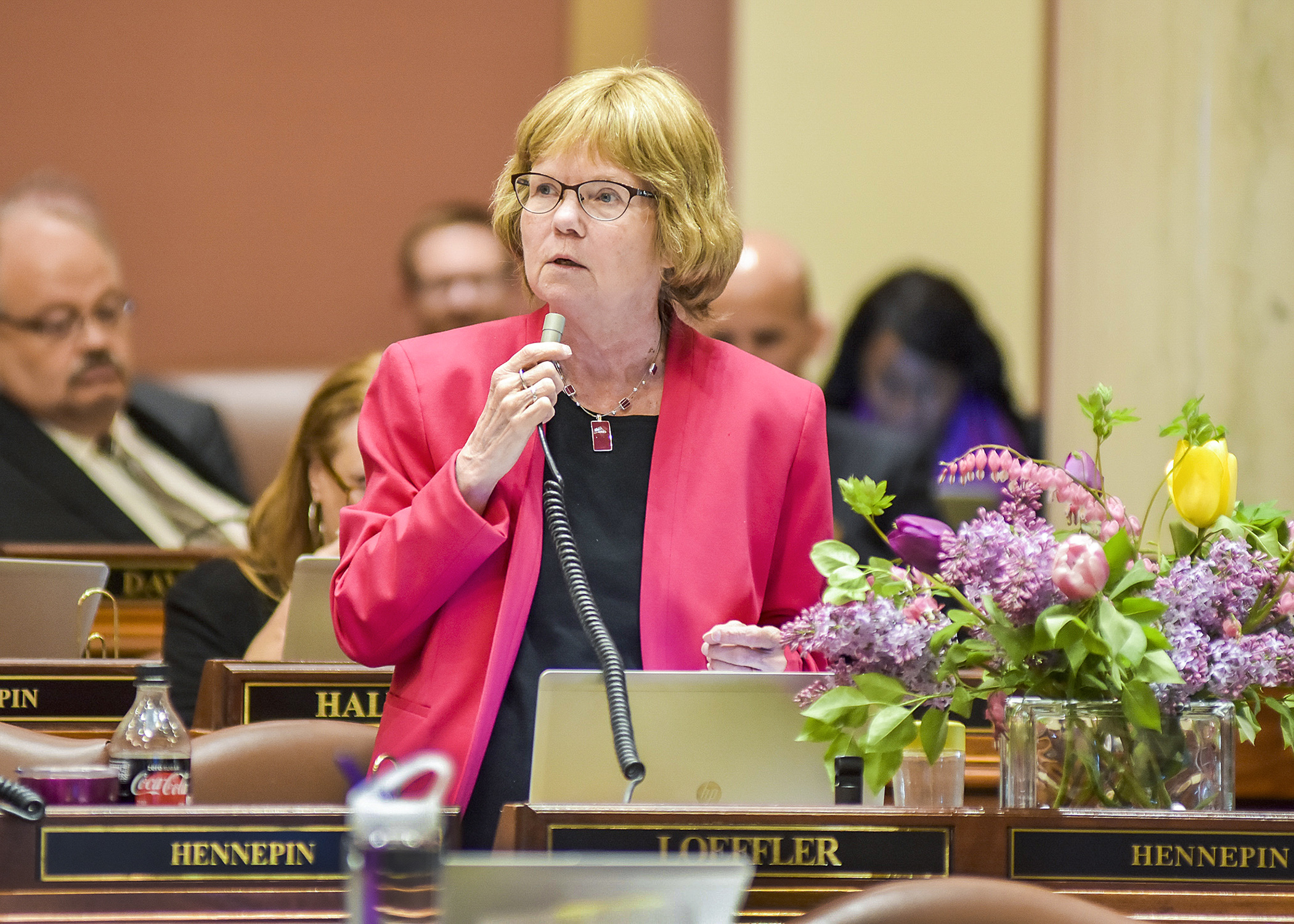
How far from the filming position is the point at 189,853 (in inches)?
50.7

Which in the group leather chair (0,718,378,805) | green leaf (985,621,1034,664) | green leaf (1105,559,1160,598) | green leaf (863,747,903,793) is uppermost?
green leaf (1105,559,1160,598)

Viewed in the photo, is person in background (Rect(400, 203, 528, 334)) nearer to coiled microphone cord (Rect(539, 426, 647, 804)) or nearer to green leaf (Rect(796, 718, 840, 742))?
coiled microphone cord (Rect(539, 426, 647, 804))

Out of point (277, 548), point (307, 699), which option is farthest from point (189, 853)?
point (277, 548)

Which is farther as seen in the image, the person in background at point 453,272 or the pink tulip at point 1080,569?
the person in background at point 453,272

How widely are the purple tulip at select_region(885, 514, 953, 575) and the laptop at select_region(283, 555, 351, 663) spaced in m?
1.14

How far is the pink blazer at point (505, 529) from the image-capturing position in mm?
1696

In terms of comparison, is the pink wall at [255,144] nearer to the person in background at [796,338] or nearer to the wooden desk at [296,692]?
the person in background at [796,338]

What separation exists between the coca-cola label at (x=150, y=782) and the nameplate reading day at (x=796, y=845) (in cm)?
42

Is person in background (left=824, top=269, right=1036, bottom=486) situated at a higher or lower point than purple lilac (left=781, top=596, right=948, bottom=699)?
higher

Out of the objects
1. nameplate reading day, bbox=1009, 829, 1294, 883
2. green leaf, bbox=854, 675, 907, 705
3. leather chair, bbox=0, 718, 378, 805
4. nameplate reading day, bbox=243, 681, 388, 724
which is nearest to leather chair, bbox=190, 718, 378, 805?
leather chair, bbox=0, 718, 378, 805

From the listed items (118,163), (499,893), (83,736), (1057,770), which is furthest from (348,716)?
(118,163)

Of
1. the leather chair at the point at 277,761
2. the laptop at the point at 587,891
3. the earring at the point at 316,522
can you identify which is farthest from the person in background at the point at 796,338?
the laptop at the point at 587,891

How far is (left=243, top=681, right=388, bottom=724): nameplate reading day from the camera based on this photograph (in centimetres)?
244

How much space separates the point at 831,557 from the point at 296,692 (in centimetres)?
117
